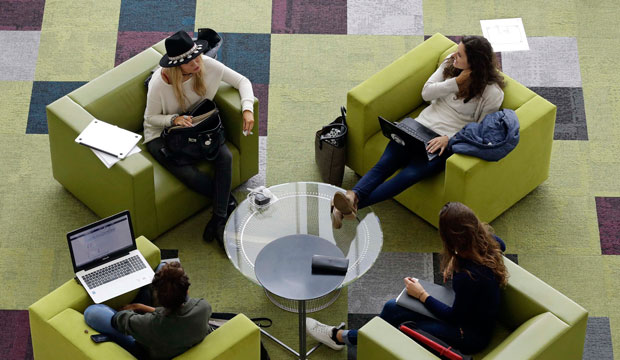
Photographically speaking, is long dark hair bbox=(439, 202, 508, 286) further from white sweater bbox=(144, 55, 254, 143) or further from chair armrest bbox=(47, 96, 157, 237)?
chair armrest bbox=(47, 96, 157, 237)

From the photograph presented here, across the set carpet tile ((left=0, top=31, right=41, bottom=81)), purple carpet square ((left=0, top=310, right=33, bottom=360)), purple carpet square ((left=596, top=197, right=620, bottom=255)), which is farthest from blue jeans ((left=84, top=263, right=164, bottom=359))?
purple carpet square ((left=596, top=197, right=620, bottom=255))

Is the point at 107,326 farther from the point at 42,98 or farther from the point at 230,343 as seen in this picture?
the point at 42,98

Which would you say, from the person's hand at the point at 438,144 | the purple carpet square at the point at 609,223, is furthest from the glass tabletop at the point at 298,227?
the purple carpet square at the point at 609,223

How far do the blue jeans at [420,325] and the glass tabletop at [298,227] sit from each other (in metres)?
0.26

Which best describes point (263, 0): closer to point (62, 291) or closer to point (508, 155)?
point (508, 155)

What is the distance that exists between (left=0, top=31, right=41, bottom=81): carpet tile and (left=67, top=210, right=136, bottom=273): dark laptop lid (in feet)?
7.98

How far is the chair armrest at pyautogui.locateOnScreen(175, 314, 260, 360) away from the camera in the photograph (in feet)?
14.4

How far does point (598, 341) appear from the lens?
534 centimetres

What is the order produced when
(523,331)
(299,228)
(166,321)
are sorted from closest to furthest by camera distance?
(166,321)
(523,331)
(299,228)

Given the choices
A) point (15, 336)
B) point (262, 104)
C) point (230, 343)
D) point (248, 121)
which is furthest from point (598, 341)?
point (15, 336)

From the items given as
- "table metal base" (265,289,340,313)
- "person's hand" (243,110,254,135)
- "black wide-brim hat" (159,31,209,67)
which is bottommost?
"table metal base" (265,289,340,313)

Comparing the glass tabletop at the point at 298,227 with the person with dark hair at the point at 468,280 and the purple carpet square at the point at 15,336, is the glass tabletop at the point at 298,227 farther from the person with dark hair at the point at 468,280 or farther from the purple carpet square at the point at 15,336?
the purple carpet square at the point at 15,336

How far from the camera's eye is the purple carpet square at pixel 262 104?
6.65 m

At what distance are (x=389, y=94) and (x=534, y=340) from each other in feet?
6.89
